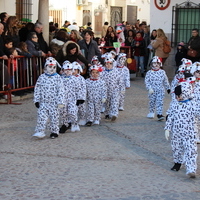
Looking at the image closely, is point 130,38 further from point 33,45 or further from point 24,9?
point 33,45

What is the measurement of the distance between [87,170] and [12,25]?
787 cm

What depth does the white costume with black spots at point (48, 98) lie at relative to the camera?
1048 cm

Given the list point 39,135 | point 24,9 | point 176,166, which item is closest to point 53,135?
point 39,135

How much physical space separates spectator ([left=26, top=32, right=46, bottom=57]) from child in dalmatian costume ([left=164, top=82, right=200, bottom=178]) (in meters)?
7.74

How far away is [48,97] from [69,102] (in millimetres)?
860

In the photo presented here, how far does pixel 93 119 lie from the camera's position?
478 inches

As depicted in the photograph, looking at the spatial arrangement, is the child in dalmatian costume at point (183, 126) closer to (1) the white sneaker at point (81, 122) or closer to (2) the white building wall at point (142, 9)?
(1) the white sneaker at point (81, 122)

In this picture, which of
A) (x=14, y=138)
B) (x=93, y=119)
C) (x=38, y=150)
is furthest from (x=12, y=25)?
(x=38, y=150)

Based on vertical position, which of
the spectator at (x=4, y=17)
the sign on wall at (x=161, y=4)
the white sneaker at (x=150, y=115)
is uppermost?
the sign on wall at (x=161, y=4)

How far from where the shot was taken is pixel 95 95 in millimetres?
12102

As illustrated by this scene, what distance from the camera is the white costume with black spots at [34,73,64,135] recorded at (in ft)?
34.4

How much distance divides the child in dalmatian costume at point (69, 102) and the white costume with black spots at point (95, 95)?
79 cm

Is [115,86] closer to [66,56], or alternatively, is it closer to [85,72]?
[66,56]

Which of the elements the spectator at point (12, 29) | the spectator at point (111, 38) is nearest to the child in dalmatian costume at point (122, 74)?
the spectator at point (12, 29)
